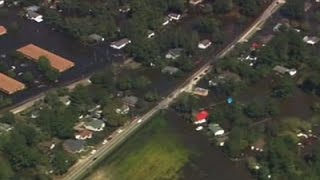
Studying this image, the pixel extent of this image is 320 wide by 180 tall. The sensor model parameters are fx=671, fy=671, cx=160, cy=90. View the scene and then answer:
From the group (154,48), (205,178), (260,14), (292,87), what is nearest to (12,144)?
(205,178)

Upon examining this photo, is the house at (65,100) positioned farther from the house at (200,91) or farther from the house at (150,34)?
the house at (150,34)

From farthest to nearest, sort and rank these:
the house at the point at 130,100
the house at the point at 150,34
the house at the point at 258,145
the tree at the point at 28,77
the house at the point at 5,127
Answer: the house at the point at 150,34, the tree at the point at 28,77, the house at the point at 130,100, the house at the point at 5,127, the house at the point at 258,145

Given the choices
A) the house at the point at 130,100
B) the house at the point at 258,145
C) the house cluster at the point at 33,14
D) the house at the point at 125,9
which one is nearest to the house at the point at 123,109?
the house at the point at 130,100

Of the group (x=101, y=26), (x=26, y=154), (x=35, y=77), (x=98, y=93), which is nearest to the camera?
(x=26, y=154)

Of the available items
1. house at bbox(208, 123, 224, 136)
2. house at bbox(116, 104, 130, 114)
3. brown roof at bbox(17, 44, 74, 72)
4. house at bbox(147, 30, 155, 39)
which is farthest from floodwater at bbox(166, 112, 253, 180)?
house at bbox(147, 30, 155, 39)

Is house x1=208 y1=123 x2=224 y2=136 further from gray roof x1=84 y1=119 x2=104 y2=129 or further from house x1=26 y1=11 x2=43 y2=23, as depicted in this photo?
house x1=26 y1=11 x2=43 y2=23

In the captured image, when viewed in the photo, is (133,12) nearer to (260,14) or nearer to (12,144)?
(260,14)
